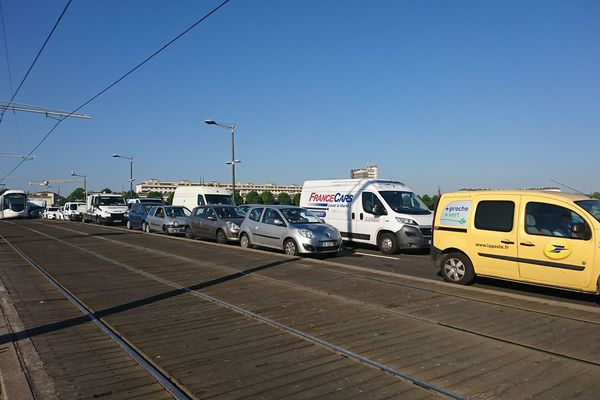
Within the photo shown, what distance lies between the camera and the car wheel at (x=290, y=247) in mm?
13102

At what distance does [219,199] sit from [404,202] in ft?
50.0

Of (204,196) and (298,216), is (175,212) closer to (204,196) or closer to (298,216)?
(204,196)

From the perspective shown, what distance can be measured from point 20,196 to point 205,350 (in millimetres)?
53726

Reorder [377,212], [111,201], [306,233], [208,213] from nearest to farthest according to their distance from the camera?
[306,233] < [377,212] < [208,213] < [111,201]

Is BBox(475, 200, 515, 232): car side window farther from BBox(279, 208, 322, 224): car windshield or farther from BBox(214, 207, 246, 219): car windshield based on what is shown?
BBox(214, 207, 246, 219): car windshield

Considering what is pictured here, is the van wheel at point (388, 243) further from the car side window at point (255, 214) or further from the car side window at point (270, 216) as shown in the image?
the car side window at point (255, 214)

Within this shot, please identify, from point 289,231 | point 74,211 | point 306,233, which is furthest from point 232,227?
point 74,211

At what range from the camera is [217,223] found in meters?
18.1

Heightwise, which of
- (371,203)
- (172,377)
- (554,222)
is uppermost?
(371,203)

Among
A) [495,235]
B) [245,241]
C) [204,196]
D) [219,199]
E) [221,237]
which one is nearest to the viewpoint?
[495,235]

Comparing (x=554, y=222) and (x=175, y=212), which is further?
(x=175, y=212)

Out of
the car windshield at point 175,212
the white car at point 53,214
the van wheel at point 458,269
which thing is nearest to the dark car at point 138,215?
the car windshield at point 175,212

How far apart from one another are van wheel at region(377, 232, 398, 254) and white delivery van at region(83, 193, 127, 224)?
23.9 m

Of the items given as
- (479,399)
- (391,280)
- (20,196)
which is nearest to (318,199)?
(391,280)
